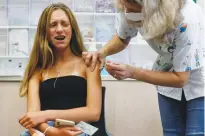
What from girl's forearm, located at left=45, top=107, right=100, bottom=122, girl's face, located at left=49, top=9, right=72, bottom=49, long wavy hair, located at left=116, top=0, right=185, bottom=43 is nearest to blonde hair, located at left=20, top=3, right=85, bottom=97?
girl's face, located at left=49, top=9, right=72, bottom=49

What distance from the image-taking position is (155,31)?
1207 millimetres

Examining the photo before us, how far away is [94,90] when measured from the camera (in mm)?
1652

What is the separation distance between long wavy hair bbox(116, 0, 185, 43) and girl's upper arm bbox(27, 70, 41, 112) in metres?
0.79

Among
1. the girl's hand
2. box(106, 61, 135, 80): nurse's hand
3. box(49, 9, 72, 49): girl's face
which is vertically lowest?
the girl's hand

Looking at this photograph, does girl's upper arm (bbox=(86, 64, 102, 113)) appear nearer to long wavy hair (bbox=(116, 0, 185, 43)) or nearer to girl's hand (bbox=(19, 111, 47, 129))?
girl's hand (bbox=(19, 111, 47, 129))

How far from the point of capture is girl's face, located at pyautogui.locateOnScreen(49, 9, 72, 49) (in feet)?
5.72

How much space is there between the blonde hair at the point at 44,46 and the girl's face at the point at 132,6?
1.73 feet

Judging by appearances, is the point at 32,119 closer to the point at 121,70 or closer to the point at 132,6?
the point at 121,70

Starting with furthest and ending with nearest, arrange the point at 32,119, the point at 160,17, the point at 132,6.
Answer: the point at 32,119 < the point at 132,6 < the point at 160,17

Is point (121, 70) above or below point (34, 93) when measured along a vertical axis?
above

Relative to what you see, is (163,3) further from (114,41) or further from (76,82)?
(76,82)

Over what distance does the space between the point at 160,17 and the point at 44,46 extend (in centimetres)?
83

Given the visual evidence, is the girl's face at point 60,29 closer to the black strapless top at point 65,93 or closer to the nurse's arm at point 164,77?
the black strapless top at point 65,93

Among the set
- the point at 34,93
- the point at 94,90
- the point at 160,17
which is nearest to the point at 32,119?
the point at 34,93
